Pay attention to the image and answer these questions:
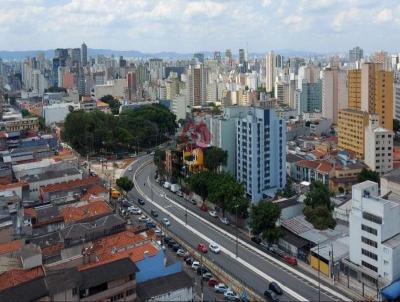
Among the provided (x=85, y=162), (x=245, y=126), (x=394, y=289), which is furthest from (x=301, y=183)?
(x=85, y=162)

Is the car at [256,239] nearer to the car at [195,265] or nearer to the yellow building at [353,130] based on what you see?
the car at [195,265]

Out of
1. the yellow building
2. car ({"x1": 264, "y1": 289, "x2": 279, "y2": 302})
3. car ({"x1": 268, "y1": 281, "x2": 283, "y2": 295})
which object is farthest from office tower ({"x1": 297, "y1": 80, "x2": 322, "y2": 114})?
car ({"x1": 264, "y1": 289, "x2": 279, "y2": 302})

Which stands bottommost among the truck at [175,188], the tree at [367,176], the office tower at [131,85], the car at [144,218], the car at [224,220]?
the car at [224,220]

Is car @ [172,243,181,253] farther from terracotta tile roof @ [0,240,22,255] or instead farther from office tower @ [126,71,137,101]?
office tower @ [126,71,137,101]

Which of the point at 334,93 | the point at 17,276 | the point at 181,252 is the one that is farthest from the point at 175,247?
the point at 334,93

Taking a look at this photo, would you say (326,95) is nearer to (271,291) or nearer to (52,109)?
(52,109)

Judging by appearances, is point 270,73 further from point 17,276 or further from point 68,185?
point 17,276

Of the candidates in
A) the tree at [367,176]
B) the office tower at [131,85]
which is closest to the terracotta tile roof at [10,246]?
the tree at [367,176]
